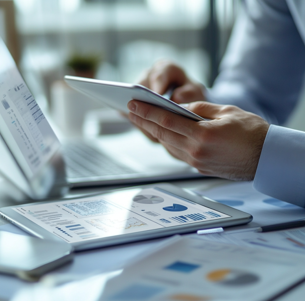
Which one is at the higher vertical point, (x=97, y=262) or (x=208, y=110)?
(x=208, y=110)

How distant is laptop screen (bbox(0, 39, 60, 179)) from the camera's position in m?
0.45

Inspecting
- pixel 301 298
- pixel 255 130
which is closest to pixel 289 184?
pixel 255 130

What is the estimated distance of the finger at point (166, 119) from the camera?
478 mm

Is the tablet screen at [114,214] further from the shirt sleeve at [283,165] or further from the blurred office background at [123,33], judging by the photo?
the blurred office background at [123,33]

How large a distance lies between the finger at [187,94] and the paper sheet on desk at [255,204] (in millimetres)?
240

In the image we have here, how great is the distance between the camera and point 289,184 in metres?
0.49

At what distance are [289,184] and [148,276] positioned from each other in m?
0.28

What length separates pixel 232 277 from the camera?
0.28 metres

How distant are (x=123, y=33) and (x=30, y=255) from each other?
321 centimetres

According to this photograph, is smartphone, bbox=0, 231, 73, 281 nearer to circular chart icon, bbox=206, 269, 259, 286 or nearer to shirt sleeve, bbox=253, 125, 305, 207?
circular chart icon, bbox=206, 269, 259, 286

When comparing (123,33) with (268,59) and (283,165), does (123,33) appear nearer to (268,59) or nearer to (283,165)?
(268,59)

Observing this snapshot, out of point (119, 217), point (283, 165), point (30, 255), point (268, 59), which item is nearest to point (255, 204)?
point (283, 165)

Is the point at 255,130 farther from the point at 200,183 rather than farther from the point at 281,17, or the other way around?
the point at 281,17


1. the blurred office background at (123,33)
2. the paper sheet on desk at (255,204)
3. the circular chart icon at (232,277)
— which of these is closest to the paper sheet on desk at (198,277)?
the circular chart icon at (232,277)
